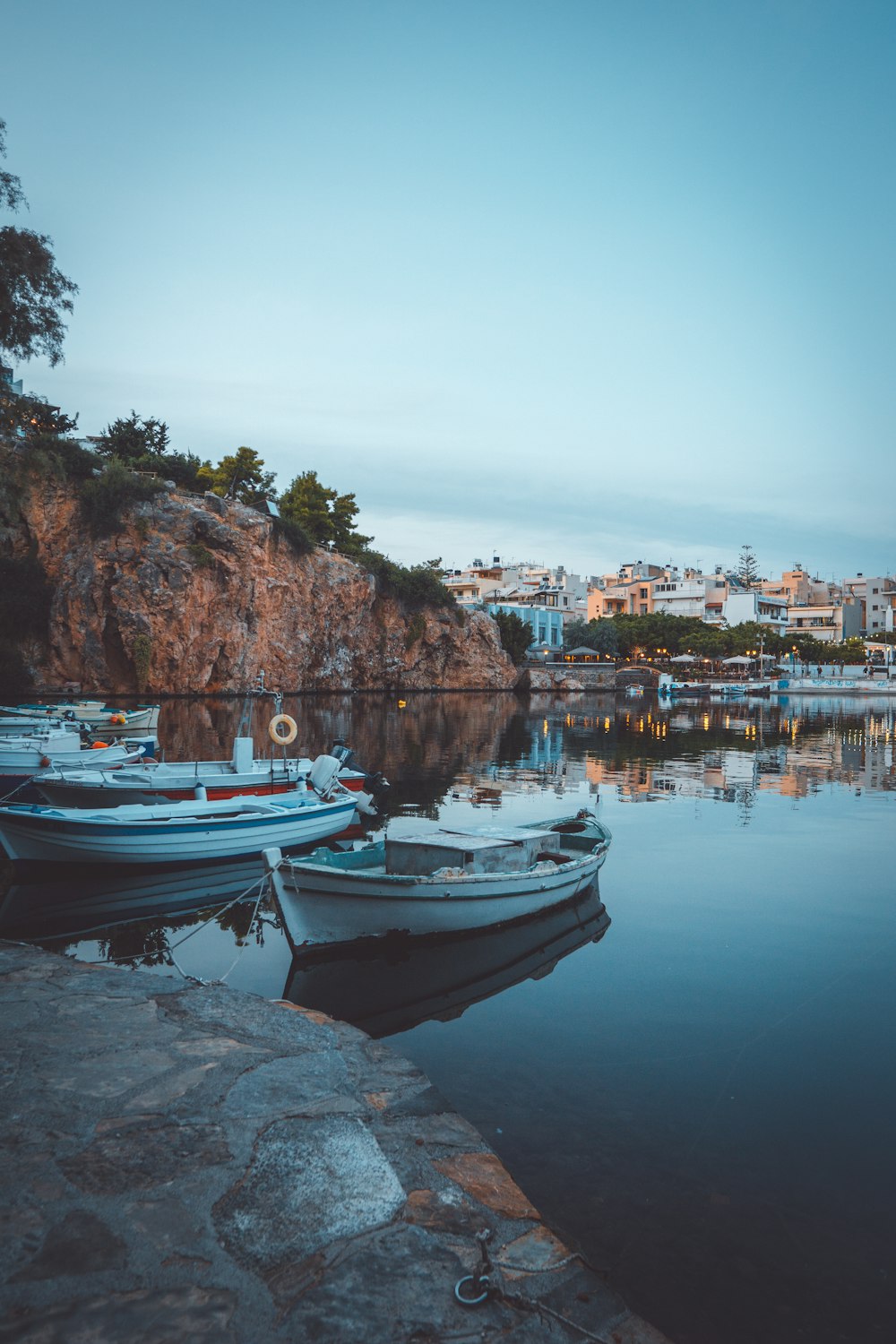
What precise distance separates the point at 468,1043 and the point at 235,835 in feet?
23.6

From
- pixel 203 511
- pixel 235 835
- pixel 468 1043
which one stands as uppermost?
pixel 203 511

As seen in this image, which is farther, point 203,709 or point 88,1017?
point 203,709

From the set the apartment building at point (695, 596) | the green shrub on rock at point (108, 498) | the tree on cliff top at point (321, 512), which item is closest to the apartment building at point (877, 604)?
the apartment building at point (695, 596)

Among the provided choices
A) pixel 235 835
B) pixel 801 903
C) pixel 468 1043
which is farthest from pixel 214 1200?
pixel 801 903

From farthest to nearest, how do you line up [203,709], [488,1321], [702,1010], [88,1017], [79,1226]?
[203,709]
[702,1010]
[88,1017]
[79,1226]
[488,1321]

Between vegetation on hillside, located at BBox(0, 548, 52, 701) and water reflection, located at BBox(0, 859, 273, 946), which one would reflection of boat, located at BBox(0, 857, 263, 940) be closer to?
water reflection, located at BBox(0, 859, 273, 946)

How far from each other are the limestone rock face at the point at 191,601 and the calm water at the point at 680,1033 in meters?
37.4

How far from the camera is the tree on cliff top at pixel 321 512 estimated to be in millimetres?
75562

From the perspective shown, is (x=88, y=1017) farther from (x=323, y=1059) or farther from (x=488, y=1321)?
(x=488, y=1321)

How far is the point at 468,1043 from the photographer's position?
8.30 metres

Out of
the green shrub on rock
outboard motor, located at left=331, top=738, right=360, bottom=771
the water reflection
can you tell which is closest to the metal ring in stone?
the water reflection

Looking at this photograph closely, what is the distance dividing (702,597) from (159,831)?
123 metres

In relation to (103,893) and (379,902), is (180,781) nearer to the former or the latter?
(103,893)

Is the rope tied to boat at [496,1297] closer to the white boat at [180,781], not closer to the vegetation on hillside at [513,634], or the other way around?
the white boat at [180,781]
